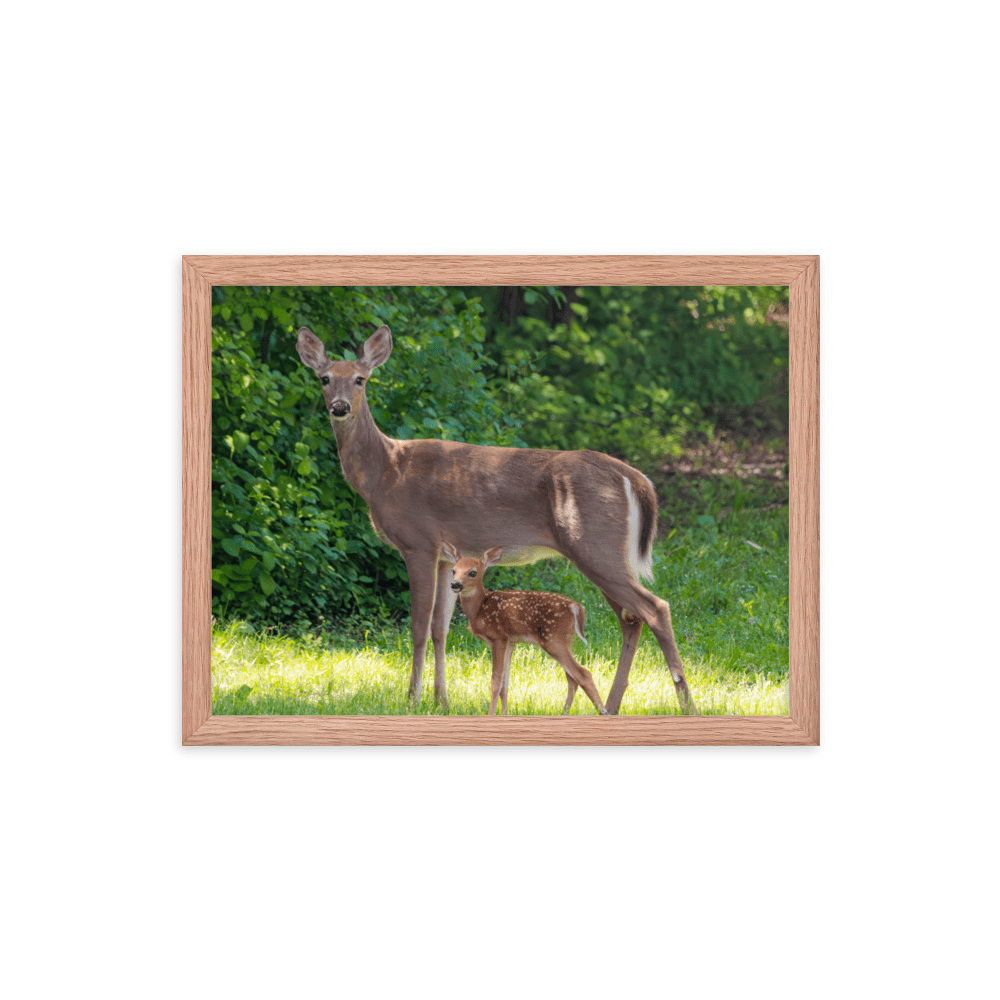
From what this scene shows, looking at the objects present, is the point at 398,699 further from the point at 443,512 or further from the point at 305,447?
the point at 305,447

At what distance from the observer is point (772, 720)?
6.25 meters

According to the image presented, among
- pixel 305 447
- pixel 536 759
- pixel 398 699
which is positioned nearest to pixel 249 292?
pixel 305 447

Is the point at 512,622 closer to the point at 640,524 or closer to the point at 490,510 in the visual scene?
the point at 490,510

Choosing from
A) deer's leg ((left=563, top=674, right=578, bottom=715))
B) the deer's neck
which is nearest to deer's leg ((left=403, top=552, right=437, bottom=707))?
the deer's neck

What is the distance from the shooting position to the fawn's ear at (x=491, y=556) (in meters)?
6.55

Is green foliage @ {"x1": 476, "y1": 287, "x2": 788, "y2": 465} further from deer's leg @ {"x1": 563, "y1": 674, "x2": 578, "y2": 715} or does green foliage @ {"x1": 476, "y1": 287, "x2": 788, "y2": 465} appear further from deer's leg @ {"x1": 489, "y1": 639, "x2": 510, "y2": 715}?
deer's leg @ {"x1": 563, "y1": 674, "x2": 578, "y2": 715}

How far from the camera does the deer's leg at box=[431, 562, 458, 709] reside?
21.4 ft

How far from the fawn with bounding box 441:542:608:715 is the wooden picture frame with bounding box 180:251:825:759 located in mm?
271

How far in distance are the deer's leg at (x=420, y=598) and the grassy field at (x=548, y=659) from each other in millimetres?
111

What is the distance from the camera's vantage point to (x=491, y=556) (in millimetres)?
6555

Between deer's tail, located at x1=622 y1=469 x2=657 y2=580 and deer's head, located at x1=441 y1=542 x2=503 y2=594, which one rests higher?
deer's tail, located at x1=622 y1=469 x2=657 y2=580

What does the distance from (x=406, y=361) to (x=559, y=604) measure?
2.20 m

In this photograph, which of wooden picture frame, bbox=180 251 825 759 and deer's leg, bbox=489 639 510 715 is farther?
deer's leg, bbox=489 639 510 715

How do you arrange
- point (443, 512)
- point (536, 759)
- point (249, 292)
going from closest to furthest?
point (536, 759), point (443, 512), point (249, 292)
